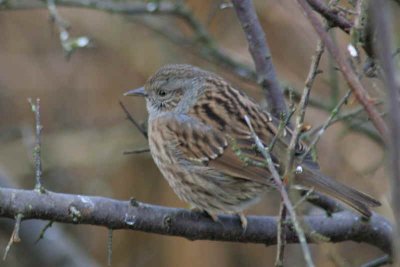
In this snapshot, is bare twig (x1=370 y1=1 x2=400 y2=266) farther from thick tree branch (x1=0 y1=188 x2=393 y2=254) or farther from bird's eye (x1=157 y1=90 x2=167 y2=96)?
bird's eye (x1=157 y1=90 x2=167 y2=96)

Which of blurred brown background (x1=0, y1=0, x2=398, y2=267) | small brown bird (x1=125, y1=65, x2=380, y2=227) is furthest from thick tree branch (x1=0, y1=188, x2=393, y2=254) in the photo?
blurred brown background (x1=0, y1=0, x2=398, y2=267)

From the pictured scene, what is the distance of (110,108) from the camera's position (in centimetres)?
734

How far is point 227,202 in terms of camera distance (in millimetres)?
4125

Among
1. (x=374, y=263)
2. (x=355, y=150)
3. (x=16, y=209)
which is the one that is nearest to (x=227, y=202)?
(x=374, y=263)

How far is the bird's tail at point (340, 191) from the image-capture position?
3.46m

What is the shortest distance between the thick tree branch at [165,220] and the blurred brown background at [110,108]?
92.0 inches

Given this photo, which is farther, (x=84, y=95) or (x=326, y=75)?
(x=84, y=95)

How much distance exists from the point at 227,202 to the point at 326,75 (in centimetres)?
261

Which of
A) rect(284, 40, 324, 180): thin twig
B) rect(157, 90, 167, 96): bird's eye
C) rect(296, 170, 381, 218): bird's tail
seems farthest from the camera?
rect(157, 90, 167, 96): bird's eye

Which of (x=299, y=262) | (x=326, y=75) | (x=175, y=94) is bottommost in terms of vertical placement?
(x=299, y=262)

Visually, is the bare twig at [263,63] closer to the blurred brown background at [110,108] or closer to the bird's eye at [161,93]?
the bird's eye at [161,93]

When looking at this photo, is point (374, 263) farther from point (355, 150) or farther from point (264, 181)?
point (355, 150)

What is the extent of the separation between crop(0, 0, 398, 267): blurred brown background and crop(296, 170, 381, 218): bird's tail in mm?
2594

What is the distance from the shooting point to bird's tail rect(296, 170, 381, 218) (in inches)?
136
